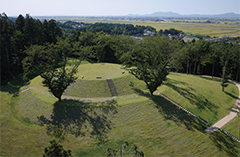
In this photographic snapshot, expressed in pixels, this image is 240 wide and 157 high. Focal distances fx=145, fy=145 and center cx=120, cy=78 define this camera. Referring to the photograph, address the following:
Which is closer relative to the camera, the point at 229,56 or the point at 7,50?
the point at 7,50

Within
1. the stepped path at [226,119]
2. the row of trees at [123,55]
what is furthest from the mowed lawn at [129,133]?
the row of trees at [123,55]

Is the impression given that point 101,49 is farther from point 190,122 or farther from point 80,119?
point 190,122

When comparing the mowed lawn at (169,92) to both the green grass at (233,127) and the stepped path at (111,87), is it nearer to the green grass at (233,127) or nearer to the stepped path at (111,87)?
the stepped path at (111,87)

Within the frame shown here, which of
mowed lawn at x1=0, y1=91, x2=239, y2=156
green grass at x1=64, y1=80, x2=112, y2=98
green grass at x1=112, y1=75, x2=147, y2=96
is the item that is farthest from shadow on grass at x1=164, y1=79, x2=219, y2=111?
green grass at x1=64, y1=80, x2=112, y2=98

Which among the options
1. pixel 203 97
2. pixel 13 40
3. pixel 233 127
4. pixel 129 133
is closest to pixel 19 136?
pixel 129 133

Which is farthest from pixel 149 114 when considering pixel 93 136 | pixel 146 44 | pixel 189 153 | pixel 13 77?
pixel 13 77

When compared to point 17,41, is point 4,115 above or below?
below

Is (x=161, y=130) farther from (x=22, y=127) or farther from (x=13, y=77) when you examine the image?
(x=13, y=77)
